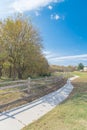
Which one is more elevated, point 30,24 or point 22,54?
point 30,24

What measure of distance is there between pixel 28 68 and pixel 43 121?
19477 mm

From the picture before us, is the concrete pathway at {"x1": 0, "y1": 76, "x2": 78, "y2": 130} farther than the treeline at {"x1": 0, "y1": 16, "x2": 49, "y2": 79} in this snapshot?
No

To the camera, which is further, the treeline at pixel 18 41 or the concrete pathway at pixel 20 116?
the treeline at pixel 18 41

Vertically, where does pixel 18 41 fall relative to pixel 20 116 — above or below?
above

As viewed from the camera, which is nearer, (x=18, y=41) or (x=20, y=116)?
(x=20, y=116)

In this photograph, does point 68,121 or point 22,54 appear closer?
point 68,121

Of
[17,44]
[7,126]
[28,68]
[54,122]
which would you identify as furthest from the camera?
[28,68]

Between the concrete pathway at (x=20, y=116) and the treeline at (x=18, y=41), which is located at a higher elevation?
the treeline at (x=18, y=41)

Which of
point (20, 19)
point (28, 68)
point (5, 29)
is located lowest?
point (28, 68)

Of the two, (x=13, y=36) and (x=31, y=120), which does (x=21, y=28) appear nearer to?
(x=13, y=36)

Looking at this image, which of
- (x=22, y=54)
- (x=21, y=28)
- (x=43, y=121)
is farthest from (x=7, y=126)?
(x=21, y=28)

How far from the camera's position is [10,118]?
681 cm

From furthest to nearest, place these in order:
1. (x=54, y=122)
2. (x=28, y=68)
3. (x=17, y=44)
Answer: (x=28, y=68), (x=17, y=44), (x=54, y=122)

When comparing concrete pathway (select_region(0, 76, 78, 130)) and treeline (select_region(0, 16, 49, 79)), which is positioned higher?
treeline (select_region(0, 16, 49, 79))
